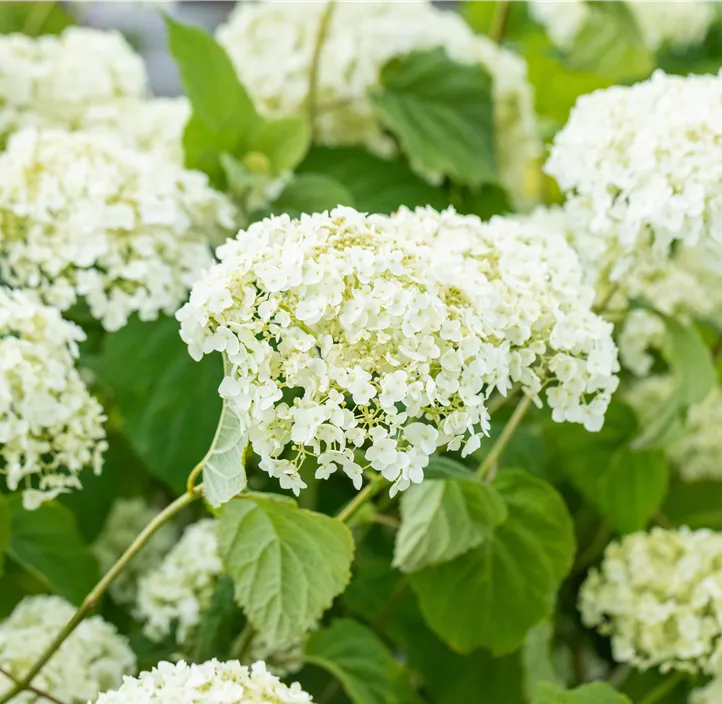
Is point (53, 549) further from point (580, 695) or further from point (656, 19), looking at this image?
point (656, 19)

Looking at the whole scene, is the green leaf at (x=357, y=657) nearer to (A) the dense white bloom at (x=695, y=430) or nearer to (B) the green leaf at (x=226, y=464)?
(B) the green leaf at (x=226, y=464)

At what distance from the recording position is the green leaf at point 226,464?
40 cm

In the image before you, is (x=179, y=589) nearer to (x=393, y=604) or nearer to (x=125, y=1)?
(x=393, y=604)

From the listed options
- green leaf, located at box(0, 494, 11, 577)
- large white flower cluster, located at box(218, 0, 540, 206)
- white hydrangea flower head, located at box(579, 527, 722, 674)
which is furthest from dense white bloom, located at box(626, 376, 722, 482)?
green leaf, located at box(0, 494, 11, 577)

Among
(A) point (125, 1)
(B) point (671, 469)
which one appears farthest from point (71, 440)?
(A) point (125, 1)

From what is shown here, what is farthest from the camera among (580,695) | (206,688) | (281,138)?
(281,138)

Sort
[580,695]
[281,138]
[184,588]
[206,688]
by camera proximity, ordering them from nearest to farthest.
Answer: [206,688]
[580,695]
[184,588]
[281,138]

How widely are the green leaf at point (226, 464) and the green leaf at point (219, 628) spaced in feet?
0.53

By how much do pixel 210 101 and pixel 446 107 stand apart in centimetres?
22

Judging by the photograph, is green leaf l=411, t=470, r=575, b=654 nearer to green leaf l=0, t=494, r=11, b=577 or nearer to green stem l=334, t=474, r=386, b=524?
green stem l=334, t=474, r=386, b=524

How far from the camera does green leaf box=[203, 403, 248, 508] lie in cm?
40

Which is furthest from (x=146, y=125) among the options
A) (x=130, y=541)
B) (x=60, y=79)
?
(x=130, y=541)

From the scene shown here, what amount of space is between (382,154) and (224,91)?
0.17m

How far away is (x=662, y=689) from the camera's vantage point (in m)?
0.63
